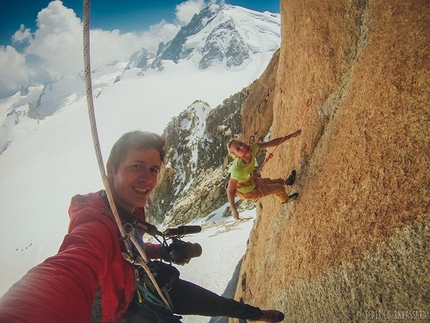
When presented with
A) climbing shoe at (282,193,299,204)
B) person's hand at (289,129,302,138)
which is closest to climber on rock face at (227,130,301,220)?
person's hand at (289,129,302,138)

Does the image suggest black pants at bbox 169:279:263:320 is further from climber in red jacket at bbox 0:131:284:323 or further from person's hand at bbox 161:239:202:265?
person's hand at bbox 161:239:202:265

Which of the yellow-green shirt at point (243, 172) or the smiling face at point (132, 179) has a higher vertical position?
the smiling face at point (132, 179)

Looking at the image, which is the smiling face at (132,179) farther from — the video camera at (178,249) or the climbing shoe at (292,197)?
the climbing shoe at (292,197)

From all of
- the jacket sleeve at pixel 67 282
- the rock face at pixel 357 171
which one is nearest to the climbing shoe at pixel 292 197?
the rock face at pixel 357 171

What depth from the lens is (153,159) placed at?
10.5 ft

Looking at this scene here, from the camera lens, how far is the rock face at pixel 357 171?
8.32 feet

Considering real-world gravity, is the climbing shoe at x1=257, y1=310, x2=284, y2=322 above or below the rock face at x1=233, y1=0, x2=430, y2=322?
below

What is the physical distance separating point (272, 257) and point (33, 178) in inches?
7901

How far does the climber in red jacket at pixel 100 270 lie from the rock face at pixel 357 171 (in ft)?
5.36

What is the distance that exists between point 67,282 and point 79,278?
114 mm

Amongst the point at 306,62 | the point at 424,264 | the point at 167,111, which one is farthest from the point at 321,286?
the point at 167,111

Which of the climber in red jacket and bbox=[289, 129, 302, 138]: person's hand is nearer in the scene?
the climber in red jacket

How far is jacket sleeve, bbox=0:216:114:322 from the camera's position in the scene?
1.53 metres

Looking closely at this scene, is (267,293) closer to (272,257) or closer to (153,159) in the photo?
(272,257)
